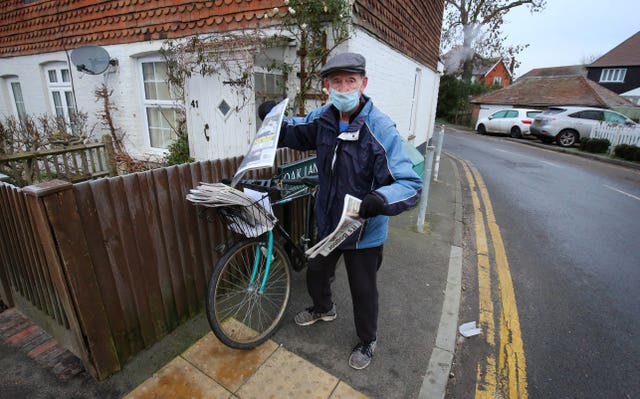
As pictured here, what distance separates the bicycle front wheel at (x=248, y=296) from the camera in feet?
7.45

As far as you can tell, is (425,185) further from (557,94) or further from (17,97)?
(557,94)

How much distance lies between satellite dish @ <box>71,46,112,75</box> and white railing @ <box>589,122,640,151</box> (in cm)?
1767

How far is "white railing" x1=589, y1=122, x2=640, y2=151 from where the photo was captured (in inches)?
496

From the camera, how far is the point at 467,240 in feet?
15.4

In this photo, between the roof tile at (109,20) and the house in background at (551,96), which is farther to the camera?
the house in background at (551,96)

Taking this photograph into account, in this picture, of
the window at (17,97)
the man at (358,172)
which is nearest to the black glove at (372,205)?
the man at (358,172)

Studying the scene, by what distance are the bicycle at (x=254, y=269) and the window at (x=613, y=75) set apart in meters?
40.7

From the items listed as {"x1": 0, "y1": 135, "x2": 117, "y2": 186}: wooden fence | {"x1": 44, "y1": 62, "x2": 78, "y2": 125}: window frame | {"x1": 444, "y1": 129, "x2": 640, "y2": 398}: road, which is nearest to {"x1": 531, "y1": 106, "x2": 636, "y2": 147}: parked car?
{"x1": 444, "y1": 129, "x2": 640, "y2": 398}: road

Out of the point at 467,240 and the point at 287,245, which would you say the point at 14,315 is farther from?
the point at 467,240

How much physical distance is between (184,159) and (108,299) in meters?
4.30

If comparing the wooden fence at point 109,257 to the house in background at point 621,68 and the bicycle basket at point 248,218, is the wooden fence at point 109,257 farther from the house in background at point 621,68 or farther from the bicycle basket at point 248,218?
the house in background at point 621,68

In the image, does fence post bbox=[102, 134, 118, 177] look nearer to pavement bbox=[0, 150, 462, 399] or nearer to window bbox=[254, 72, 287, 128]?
window bbox=[254, 72, 287, 128]

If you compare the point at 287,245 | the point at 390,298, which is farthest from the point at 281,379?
the point at 390,298

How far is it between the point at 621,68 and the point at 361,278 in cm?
4106
